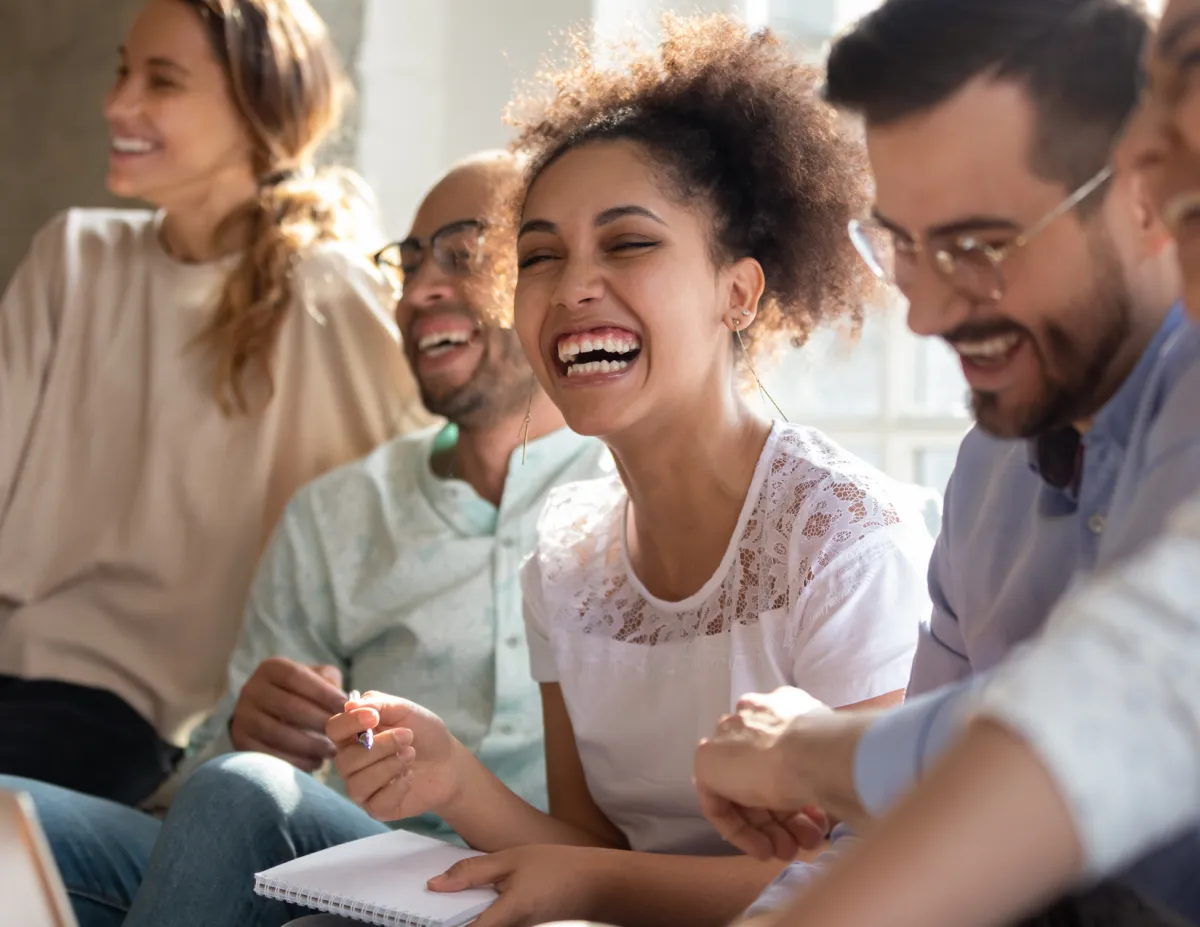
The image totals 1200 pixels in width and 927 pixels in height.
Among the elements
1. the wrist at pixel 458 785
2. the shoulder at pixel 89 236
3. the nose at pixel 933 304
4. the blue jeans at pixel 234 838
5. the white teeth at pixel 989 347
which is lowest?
the blue jeans at pixel 234 838

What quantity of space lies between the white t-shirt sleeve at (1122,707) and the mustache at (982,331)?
295 millimetres

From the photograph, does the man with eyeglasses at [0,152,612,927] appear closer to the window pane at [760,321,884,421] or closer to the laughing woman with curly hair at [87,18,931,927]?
the laughing woman with curly hair at [87,18,931,927]

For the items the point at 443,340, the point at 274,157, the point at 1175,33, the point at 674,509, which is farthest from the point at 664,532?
the point at 274,157

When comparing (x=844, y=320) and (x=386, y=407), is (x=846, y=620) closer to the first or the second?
(x=844, y=320)

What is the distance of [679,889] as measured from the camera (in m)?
1.33

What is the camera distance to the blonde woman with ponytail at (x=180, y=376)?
2262 mm

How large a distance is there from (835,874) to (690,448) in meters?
0.90

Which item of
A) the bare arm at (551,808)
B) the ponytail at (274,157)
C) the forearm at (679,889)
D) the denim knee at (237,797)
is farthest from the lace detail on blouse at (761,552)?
the ponytail at (274,157)

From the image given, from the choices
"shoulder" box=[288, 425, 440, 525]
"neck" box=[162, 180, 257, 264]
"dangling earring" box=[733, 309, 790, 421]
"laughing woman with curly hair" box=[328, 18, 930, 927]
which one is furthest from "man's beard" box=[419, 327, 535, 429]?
"neck" box=[162, 180, 257, 264]

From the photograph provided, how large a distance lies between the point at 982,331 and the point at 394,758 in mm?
718

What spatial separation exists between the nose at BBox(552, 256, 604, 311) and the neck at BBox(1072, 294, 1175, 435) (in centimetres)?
67

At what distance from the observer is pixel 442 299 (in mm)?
2053

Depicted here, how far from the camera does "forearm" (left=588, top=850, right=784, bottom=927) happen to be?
1.33 meters

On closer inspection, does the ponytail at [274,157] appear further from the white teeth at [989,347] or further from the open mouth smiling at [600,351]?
the white teeth at [989,347]
